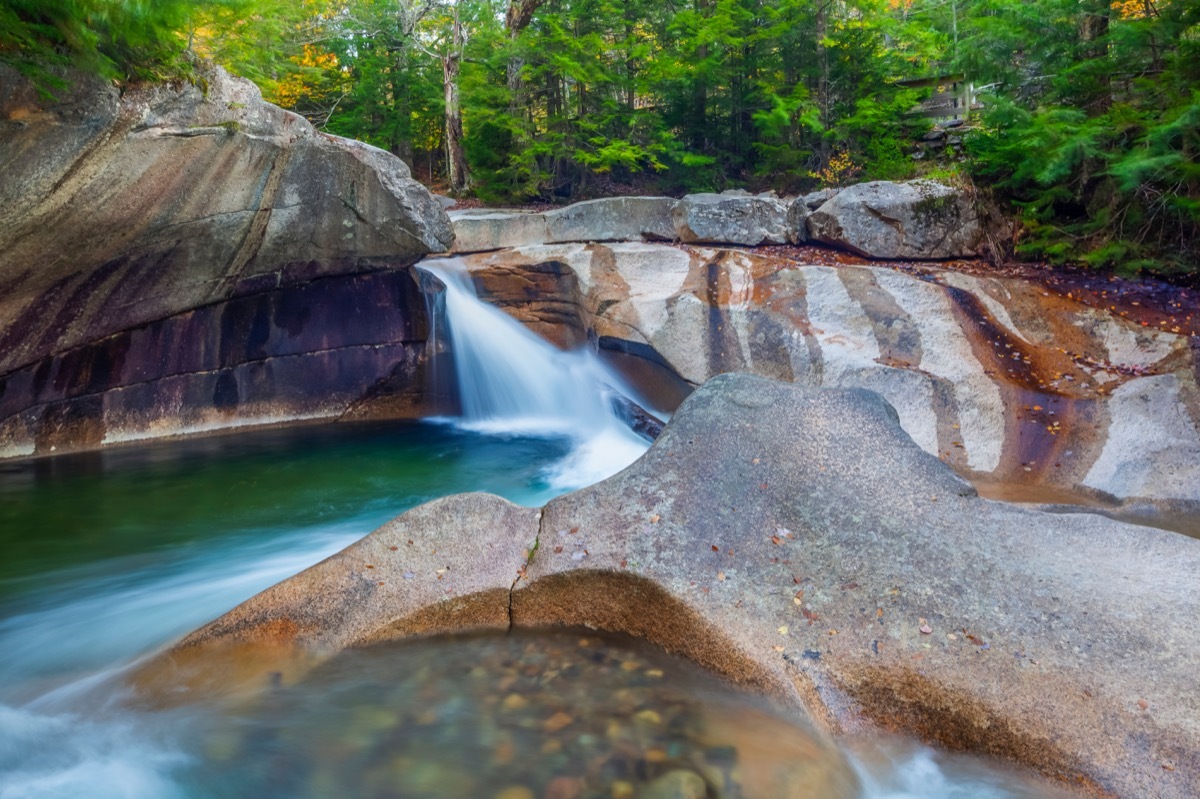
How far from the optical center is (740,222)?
10.8m

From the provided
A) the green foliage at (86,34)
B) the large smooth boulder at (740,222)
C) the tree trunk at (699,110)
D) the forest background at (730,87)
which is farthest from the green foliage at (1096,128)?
the green foliage at (86,34)

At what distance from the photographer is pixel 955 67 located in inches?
379

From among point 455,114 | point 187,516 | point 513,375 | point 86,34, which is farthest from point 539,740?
point 455,114

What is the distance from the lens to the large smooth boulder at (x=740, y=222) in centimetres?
1082

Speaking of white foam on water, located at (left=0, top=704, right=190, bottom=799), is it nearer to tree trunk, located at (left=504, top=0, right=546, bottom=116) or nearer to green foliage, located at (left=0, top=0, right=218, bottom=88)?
green foliage, located at (left=0, top=0, right=218, bottom=88)

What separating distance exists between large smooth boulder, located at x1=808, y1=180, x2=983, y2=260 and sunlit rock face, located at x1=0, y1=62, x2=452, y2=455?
556cm

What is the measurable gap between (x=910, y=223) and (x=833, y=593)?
303 inches

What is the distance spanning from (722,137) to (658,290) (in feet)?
23.7

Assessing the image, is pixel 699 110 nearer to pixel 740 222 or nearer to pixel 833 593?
pixel 740 222

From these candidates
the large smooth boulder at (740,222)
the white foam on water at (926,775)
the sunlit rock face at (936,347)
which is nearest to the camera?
the white foam on water at (926,775)

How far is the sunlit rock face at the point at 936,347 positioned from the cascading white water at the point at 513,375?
498mm

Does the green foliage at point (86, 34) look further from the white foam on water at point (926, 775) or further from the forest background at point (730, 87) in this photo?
the white foam on water at point (926, 775)

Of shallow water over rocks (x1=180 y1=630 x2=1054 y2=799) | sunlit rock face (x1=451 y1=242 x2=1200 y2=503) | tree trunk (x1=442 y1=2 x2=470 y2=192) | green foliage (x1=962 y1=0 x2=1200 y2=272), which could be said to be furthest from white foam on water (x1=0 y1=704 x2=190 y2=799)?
tree trunk (x1=442 y1=2 x2=470 y2=192)

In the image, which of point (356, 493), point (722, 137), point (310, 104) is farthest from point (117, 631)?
point (310, 104)
